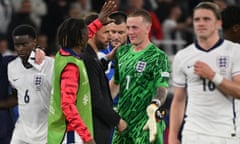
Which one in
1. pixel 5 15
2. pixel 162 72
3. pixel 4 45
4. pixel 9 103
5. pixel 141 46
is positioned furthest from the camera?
pixel 5 15

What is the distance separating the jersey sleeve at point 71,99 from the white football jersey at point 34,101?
157 centimetres

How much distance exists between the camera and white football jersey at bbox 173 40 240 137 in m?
10.7

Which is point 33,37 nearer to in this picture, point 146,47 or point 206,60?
point 146,47

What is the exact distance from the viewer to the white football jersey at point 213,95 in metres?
10.7

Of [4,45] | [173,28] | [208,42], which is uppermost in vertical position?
[208,42]

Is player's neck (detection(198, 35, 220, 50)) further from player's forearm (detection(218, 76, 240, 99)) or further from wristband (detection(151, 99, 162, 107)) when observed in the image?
wristband (detection(151, 99, 162, 107))

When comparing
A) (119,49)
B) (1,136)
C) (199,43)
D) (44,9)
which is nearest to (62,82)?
(199,43)

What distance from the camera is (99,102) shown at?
11.2 m

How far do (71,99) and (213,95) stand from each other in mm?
1445

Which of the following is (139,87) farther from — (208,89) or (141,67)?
(208,89)

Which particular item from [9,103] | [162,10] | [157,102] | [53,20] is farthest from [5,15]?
[157,102]

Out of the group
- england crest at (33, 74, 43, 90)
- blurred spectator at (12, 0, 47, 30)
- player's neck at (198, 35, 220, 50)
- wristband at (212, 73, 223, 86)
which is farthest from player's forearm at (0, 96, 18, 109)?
blurred spectator at (12, 0, 47, 30)

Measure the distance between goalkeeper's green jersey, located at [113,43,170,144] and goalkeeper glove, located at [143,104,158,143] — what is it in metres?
0.61

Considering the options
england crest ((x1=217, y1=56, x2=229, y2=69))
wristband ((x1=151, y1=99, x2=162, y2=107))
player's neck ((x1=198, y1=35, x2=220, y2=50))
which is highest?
player's neck ((x1=198, y1=35, x2=220, y2=50))
